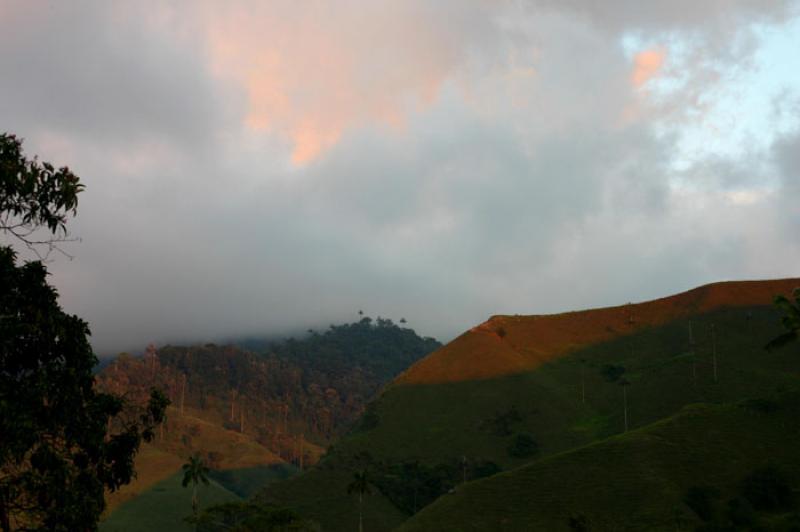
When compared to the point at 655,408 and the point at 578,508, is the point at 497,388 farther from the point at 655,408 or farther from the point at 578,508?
the point at 578,508

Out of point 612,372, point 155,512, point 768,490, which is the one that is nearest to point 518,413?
point 612,372

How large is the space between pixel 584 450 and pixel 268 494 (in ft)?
251

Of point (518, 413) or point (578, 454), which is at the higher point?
point (518, 413)

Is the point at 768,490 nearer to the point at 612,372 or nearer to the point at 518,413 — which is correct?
the point at 518,413

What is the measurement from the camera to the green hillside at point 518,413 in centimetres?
15538

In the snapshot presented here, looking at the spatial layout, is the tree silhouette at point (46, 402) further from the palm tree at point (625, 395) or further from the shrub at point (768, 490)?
the palm tree at point (625, 395)

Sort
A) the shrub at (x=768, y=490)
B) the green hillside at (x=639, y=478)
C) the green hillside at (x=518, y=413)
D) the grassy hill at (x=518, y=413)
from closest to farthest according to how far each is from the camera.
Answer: the shrub at (x=768, y=490), the green hillside at (x=639, y=478), the grassy hill at (x=518, y=413), the green hillside at (x=518, y=413)

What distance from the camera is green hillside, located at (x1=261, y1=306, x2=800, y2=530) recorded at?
510 ft

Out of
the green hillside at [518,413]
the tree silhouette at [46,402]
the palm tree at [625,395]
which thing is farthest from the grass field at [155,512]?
the tree silhouette at [46,402]

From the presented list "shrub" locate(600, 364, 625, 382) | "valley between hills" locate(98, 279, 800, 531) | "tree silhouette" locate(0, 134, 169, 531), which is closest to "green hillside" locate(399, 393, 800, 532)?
"valley between hills" locate(98, 279, 800, 531)

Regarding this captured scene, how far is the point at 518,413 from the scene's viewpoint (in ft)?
583

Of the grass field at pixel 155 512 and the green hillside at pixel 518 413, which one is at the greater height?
the green hillside at pixel 518 413

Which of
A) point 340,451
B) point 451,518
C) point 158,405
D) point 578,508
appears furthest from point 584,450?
point 158,405

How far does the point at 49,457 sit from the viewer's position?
63.4 feet
